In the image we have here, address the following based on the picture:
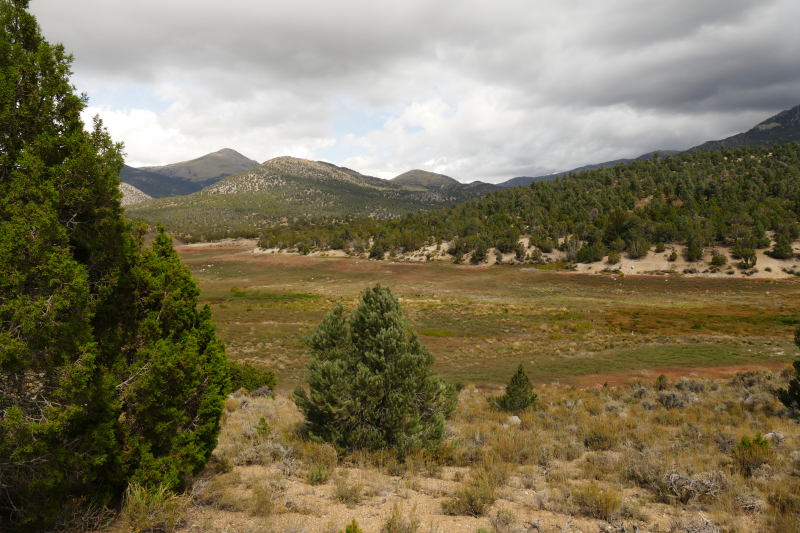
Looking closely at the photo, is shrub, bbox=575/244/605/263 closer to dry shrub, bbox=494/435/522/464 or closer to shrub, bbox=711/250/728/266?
shrub, bbox=711/250/728/266

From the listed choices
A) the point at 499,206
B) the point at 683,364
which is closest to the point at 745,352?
the point at 683,364

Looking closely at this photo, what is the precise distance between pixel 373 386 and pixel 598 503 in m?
4.53

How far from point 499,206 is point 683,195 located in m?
51.8

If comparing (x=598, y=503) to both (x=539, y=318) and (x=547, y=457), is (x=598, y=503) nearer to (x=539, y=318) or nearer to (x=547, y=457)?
(x=547, y=457)

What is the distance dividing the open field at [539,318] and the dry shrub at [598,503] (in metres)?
17.8

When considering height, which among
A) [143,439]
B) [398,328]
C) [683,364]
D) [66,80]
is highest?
[66,80]

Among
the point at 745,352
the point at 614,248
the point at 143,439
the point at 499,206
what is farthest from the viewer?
the point at 499,206

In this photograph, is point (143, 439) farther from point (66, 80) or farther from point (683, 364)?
point (683, 364)

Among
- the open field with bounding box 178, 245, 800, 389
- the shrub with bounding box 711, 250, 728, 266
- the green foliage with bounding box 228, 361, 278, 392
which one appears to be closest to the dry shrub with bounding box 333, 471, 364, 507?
the green foliage with bounding box 228, 361, 278, 392

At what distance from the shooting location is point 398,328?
8672 millimetres

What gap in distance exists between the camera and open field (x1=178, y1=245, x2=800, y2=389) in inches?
1022

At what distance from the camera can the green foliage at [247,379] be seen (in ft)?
57.0

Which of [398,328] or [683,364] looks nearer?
[398,328]

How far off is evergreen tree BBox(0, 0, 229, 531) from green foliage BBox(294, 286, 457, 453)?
2.66m
